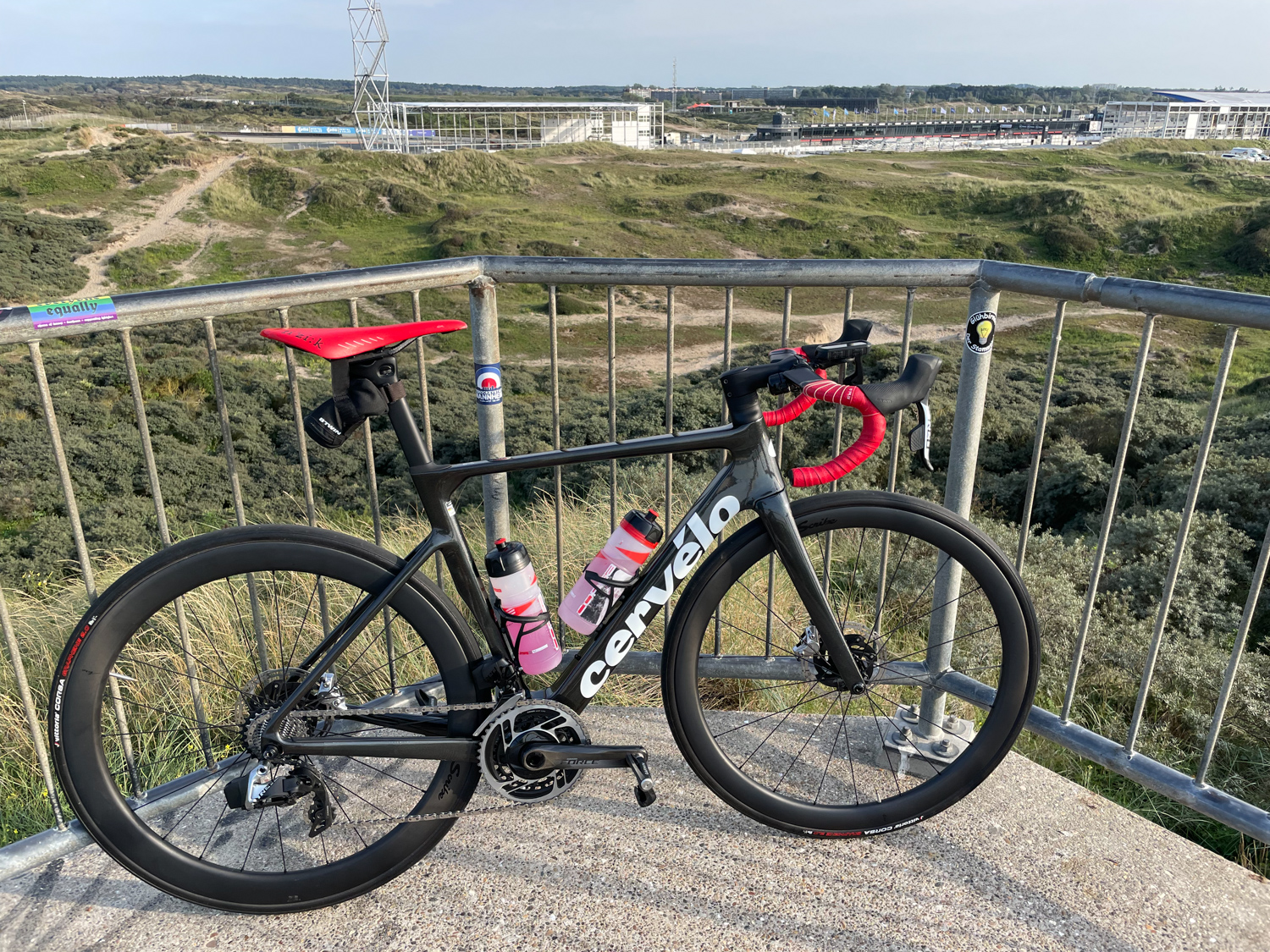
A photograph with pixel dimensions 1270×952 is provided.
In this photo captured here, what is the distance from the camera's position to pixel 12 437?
1275 centimetres

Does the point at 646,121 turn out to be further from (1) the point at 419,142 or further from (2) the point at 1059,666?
(2) the point at 1059,666

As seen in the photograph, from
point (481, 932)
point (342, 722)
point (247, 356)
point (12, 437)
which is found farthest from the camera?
point (247, 356)

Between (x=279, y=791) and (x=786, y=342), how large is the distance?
1871mm

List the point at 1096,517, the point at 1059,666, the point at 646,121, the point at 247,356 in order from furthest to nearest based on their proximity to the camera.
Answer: the point at 646,121
the point at 247,356
the point at 1096,517
the point at 1059,666

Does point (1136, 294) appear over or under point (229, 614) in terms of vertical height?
over

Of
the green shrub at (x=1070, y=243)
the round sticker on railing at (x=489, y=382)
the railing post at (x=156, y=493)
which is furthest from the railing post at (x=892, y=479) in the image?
the green shrub at (x=1070, y=243)

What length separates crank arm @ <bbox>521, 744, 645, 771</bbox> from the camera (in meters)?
2.25

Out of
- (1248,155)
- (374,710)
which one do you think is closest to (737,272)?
(374,710)

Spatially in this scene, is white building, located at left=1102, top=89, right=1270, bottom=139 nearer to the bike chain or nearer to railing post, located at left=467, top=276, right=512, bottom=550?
railing post, located at left=467, top=276, right=512, bottom=550

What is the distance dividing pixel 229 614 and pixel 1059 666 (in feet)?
13.7

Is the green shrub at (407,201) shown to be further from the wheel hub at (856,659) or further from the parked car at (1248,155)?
the parked car at (1248,155)

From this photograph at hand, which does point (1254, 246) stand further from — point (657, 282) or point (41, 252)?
point (41, 252)

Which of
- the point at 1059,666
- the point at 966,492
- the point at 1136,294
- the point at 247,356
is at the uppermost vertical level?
the point at 1136,294

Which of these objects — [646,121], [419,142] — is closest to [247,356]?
[419,142]
